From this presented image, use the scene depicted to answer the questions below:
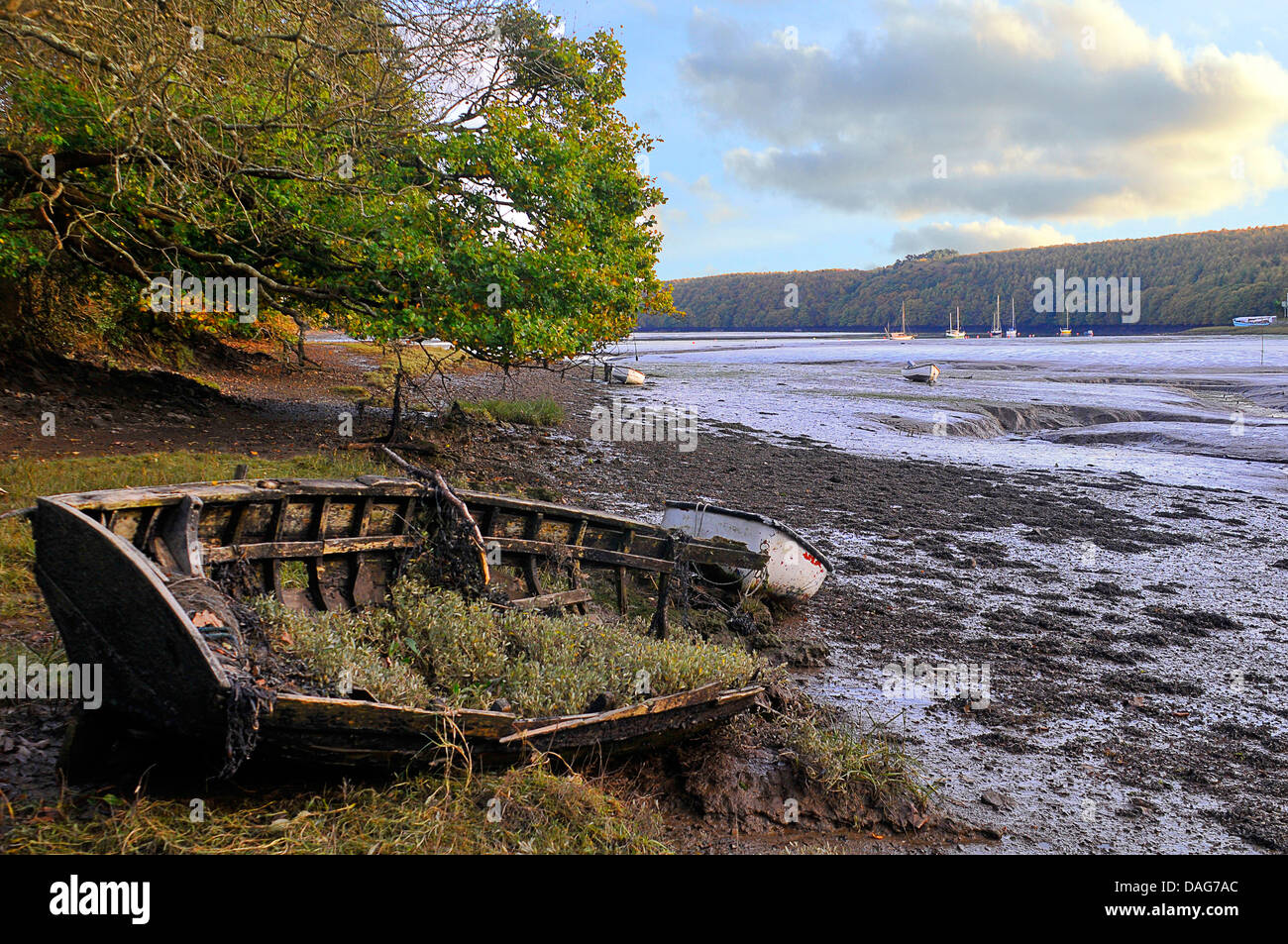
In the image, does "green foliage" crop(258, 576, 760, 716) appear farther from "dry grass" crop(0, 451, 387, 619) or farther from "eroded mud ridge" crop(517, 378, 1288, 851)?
"dry grass" crop(0, 451, 387, 619)

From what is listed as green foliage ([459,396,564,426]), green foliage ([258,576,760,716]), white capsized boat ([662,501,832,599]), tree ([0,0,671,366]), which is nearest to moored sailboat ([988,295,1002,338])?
green foliage ([459,396,564,426])

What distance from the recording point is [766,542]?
384 inches

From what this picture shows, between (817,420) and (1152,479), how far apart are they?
10510 millimetres

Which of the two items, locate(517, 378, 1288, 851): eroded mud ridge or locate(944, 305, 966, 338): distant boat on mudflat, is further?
locate(944, 305, 966, 338): distant boat on mudflat

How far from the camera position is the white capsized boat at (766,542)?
9.79m

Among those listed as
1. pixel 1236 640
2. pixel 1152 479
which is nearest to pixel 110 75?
pixel 1236 640

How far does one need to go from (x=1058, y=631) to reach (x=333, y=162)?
11702 mm

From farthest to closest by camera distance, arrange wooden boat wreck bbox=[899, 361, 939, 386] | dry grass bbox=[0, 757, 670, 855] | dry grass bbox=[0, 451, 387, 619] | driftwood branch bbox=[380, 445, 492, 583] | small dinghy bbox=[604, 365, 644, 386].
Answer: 1. wooden boat wreck bbox=[899, 361, 939, 386]
2. small dinghy bbox=[604, 365, 644, 386]
3. dry grass bbox=[0, 451, 387, 619]
4. driftwood branch bbox=[380, 445, 492, 583]
5. dry grass bbox=[0, 757, 670, 855]

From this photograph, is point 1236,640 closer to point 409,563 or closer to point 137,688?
point 409,563

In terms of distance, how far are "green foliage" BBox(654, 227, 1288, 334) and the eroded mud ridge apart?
107789 mm

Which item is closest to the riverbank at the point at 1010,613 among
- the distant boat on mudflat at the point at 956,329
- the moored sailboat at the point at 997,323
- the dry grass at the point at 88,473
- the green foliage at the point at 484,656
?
the green foliage at the point at 484,656

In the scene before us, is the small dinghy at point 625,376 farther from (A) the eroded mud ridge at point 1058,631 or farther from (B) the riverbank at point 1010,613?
(A) the eroded mud ridge at point 1058,631

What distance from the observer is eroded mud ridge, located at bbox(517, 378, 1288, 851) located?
6.28 meters

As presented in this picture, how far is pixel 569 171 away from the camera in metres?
14.9
